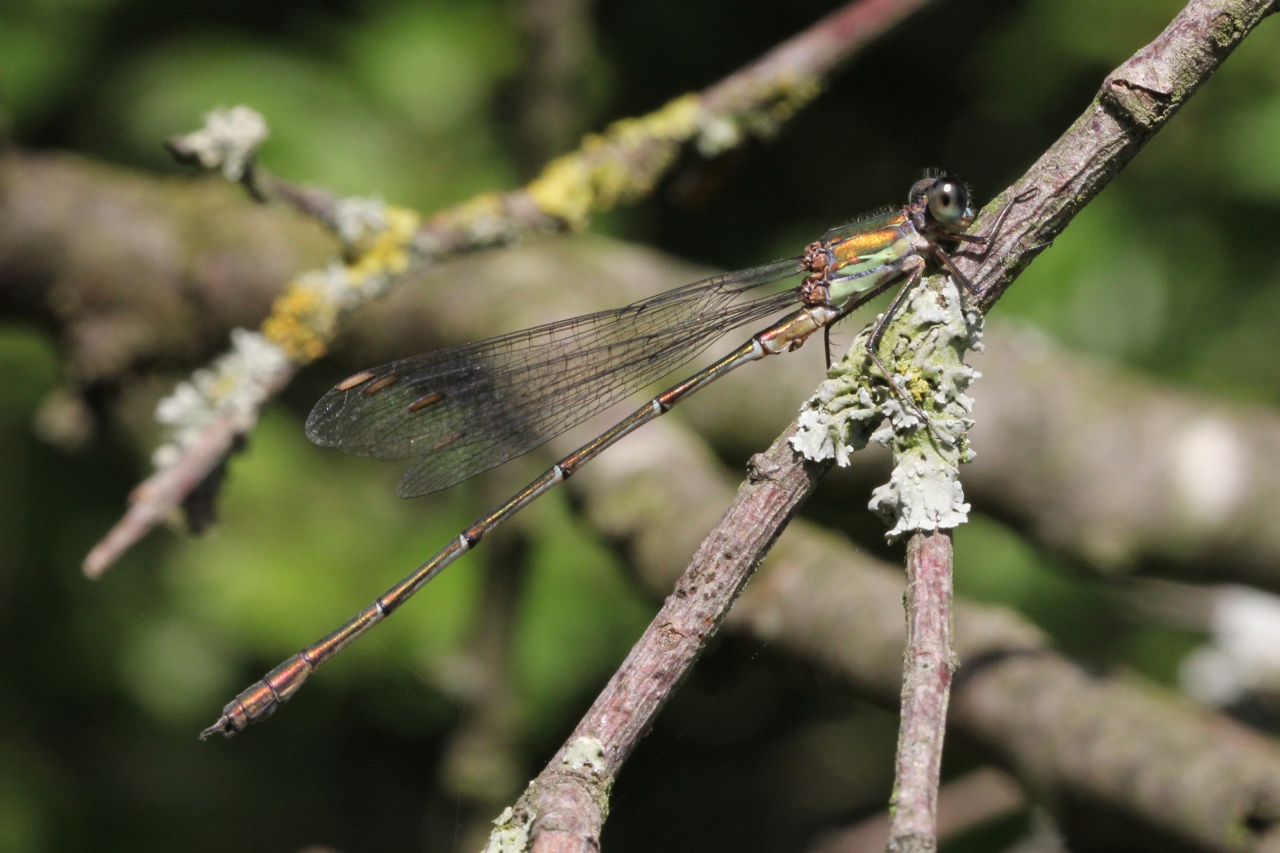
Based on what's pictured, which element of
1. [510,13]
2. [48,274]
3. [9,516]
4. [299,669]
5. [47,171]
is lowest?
[299,669]

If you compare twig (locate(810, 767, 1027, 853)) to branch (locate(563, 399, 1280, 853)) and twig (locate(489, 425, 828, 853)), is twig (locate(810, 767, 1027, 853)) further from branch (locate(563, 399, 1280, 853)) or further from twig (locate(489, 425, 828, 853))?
twig (locate(489, 425, 828, 853))

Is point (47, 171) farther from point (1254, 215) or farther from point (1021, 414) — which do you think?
point (1254, 215)

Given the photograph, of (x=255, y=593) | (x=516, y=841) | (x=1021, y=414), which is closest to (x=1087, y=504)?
(x=1021, y=414)

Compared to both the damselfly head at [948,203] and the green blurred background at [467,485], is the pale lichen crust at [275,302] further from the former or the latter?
the damselfly head at [948,203]

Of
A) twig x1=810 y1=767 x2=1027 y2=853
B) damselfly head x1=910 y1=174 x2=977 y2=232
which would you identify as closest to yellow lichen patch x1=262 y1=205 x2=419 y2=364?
damselfly head x1=910 y1=174 x2=977 y2=232

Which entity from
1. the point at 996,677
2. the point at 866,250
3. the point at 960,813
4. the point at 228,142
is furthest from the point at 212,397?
the point at 960,813

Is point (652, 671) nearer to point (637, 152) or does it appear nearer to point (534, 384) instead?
point (534, 384)
